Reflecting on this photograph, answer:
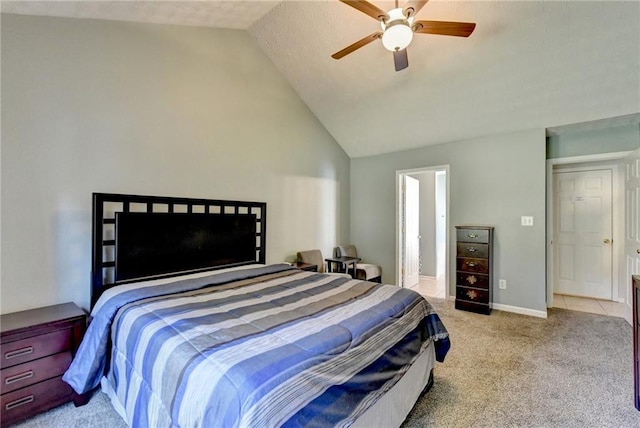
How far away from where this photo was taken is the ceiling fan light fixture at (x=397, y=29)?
205 centimetres

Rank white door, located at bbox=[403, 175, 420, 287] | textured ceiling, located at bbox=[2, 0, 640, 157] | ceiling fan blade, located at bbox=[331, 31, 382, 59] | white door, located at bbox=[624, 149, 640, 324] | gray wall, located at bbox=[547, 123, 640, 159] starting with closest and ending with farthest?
ceiling fan blade, located at bbox=[331, 31, 382, 59] → textured ceiling, located at bbox=[2, 0, 640, 157] → white door, located at bbox=[624, 149, 640, 324] → gray wall, located at bbox=[547, 123, 640, 159] → white door, located at bbox=[403, 175, 420, 287]

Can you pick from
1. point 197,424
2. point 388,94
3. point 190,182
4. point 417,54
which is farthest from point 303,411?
point 388,94

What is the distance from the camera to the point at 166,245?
269cm

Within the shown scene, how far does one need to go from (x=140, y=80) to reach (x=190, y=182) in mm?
1034

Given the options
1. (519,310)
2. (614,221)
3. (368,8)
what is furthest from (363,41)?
(614,221)

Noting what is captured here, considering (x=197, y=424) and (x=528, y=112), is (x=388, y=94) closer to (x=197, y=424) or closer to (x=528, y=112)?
(x=528, y=112)

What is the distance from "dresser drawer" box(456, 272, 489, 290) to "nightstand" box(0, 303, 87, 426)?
4.14 meters

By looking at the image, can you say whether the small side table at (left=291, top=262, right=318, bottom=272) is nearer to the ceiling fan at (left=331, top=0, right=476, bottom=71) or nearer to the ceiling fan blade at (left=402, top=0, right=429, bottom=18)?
the ceiling fan at (left=331, top=0, right=476, bottom=71)

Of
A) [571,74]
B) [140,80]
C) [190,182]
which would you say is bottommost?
[190,182]

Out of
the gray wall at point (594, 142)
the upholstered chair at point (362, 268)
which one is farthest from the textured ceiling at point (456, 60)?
the upholstered chair at point (362, 268)

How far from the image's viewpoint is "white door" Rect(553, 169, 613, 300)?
432 cm

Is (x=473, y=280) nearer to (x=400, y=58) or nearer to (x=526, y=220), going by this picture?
(x=526, y=220)

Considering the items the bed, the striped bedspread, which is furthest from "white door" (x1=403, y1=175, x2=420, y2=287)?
the striped bedspread

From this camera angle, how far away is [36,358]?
1.84m
